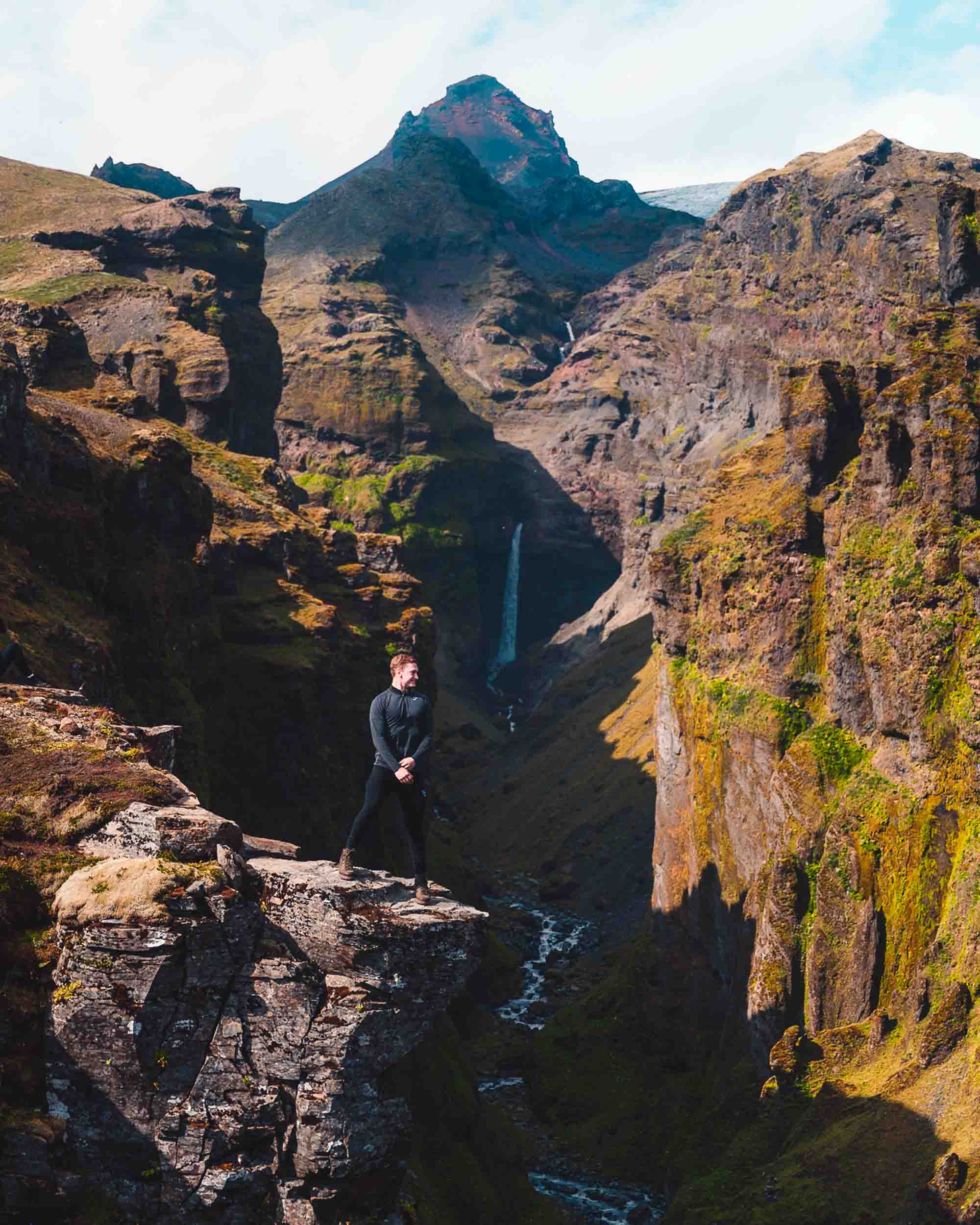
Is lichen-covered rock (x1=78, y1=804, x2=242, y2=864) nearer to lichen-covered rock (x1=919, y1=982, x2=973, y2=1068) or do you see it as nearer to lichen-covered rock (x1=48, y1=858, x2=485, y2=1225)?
lichen-covered rock (x1=48, y1=858, x2=485, y2=1225)

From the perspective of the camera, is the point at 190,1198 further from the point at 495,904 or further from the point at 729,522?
the point at 495,904

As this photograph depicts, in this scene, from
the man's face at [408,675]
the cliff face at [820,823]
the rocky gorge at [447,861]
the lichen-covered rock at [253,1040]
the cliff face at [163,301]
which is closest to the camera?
the lichen-covered rock at [253,1040]

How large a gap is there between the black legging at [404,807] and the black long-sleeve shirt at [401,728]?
0.39 meters

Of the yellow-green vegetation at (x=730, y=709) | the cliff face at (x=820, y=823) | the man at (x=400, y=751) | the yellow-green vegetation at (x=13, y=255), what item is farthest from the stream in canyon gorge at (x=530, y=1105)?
the yellow-green vegetation at (x=13, y=255)

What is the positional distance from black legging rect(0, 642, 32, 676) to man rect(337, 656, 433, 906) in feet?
35.6

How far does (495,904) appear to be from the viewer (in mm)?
160625

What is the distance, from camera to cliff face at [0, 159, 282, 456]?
145500mm

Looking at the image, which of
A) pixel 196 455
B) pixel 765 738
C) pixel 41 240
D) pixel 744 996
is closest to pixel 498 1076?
pixel 744 996

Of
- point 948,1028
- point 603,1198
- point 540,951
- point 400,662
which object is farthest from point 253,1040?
point 540,951

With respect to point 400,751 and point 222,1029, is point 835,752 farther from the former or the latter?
point 222,1029

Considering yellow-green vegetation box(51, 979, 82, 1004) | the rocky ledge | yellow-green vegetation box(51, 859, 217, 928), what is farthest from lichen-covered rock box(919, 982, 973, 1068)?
yellow-green vegetation box(51, 979, 82, 1004)

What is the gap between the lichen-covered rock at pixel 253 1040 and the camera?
26.2 metres

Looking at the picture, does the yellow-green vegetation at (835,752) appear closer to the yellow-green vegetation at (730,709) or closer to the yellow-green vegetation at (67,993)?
the yellow-green vegetation at (730,709)

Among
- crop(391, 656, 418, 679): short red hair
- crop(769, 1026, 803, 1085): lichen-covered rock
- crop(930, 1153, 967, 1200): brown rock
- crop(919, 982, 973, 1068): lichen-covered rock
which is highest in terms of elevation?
crop(391, 656, 418, 679): short red hair
